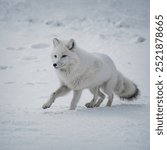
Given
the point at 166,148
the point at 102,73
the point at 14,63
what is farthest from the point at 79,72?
the point at 14,63

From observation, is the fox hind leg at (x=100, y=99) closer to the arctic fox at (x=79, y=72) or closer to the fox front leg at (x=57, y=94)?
the arctic fox at (x=79, y=72)

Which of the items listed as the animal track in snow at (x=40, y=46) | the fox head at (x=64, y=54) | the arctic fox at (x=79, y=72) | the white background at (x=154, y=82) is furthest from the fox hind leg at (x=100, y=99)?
the animal track in snow at (x=40, y=46)

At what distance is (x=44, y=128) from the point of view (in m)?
3.59

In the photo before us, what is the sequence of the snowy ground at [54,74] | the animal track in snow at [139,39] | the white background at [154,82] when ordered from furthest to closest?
the animal track in snow at [139,39] < the white background at [154,82] < the snowy ground at [54,74]

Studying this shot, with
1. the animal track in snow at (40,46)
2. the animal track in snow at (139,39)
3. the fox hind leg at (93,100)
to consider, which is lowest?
the fox hind leg at (93,100)

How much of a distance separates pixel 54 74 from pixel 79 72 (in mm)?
2307

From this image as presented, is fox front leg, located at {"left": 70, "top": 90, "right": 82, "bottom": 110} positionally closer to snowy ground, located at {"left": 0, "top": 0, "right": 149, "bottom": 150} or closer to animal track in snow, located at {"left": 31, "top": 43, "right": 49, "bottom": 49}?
snowy ground, located at {"left": 0, "top": 0, "right": 149, "bottom": 150}

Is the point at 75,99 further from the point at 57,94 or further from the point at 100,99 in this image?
the point at 100,99

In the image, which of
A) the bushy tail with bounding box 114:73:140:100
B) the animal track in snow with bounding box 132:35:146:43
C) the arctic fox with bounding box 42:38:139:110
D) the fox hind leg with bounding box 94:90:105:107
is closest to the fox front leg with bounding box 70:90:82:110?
the arctic fox with bounding box 42:38:139:110

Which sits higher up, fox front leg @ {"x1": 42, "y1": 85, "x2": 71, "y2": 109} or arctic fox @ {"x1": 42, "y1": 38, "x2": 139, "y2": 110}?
arctic fox @ {"x1": 42, "y1": 38, "x2": 139, "y2": 110}

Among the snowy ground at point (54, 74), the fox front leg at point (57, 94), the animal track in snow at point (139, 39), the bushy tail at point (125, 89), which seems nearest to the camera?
the snowy ground at point (54, 74)

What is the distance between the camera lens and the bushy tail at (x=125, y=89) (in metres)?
4.98

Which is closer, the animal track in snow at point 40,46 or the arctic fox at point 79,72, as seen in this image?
the arctic fox at point 79,72

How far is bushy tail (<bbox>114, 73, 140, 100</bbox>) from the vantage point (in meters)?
4.98
